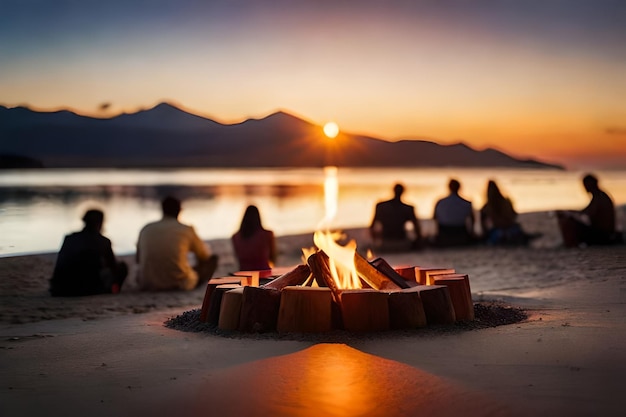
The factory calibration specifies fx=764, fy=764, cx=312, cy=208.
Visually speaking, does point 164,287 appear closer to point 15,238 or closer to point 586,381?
point 586,381

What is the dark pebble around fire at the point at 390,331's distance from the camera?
622 cm

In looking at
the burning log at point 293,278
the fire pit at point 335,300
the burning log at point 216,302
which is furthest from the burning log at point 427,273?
the burning log at point 216,302

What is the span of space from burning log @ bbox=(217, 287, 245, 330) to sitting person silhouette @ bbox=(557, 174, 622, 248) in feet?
27.0

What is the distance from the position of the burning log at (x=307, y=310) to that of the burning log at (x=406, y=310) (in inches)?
21.4

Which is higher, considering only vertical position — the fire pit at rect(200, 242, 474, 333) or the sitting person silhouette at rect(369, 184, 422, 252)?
the sitting person silhouette at rect(369, 184, 422, 252)

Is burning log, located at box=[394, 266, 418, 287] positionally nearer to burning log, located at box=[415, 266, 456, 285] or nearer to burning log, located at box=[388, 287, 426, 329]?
burning log, located at box=[415, 266, 456, 285]

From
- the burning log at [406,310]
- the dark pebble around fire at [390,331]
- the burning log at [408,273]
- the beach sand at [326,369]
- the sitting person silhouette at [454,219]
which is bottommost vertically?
the beach sand at [326,369]

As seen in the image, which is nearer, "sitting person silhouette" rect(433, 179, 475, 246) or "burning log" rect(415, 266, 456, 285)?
"burning log" rect(415, 266, 456, 285)

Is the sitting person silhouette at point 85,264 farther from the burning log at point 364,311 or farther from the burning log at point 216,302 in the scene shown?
the burning log at point 364,311

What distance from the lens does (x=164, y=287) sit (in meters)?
10.8

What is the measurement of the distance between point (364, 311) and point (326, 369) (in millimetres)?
1264

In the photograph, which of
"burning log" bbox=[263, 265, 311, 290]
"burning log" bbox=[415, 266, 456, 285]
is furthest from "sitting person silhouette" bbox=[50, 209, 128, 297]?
"burning log" bbox=[415, 266, 456, 285]

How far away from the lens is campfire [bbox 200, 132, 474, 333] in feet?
20.9

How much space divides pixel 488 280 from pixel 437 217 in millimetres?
3926
